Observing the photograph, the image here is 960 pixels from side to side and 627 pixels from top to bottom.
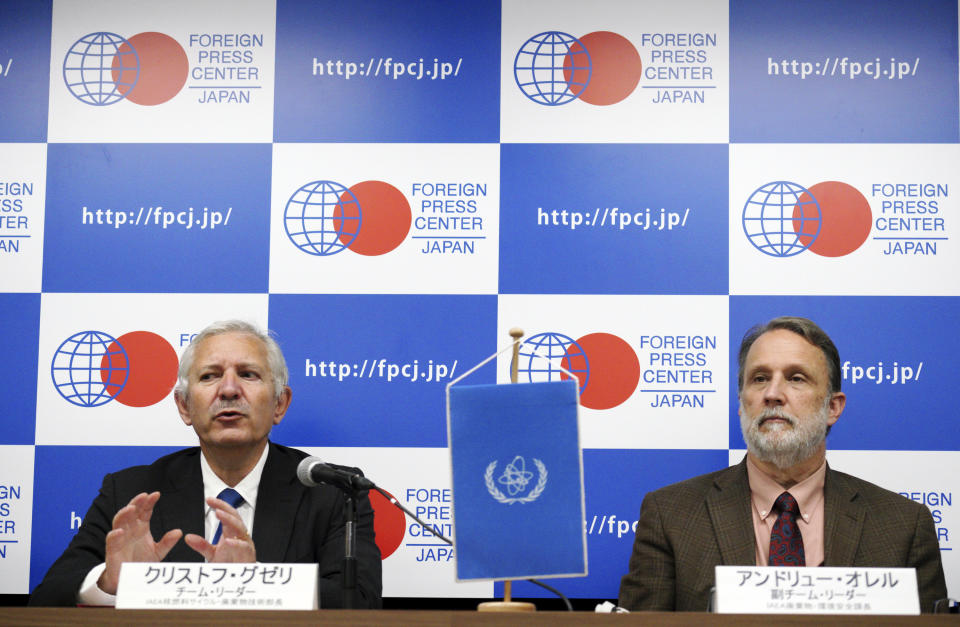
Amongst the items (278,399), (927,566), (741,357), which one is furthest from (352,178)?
(927,566)

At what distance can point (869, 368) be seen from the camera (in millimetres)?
3336

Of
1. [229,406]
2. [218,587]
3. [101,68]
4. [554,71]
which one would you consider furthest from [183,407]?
[554,71]

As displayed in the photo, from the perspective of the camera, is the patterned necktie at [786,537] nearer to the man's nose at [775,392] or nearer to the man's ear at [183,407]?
the man's nose at [775,392]

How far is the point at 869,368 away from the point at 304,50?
2.16 m

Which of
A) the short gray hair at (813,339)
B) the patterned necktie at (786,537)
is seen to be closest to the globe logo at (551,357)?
the short gray hair at (813,339)

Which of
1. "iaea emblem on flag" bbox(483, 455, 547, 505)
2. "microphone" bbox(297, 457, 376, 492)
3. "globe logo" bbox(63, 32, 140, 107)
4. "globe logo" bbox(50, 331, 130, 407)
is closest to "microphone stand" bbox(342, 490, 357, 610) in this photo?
"microphone" bbox(297, 457, 376, 492)

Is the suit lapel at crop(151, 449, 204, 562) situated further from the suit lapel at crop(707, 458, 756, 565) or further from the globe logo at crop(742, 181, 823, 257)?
the globe logo at crop(742, 181, 823, 257)

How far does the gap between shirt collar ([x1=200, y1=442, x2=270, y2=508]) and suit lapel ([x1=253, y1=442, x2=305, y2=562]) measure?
0.03 meters

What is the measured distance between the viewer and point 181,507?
9.59 ft

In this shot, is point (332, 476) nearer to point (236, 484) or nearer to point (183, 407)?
point (236, 484)

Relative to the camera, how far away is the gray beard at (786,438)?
9.35 feet

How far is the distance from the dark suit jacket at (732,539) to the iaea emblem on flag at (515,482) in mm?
857

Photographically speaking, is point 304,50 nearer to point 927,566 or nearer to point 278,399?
point 278,399

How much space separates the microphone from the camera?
89.8 inches
